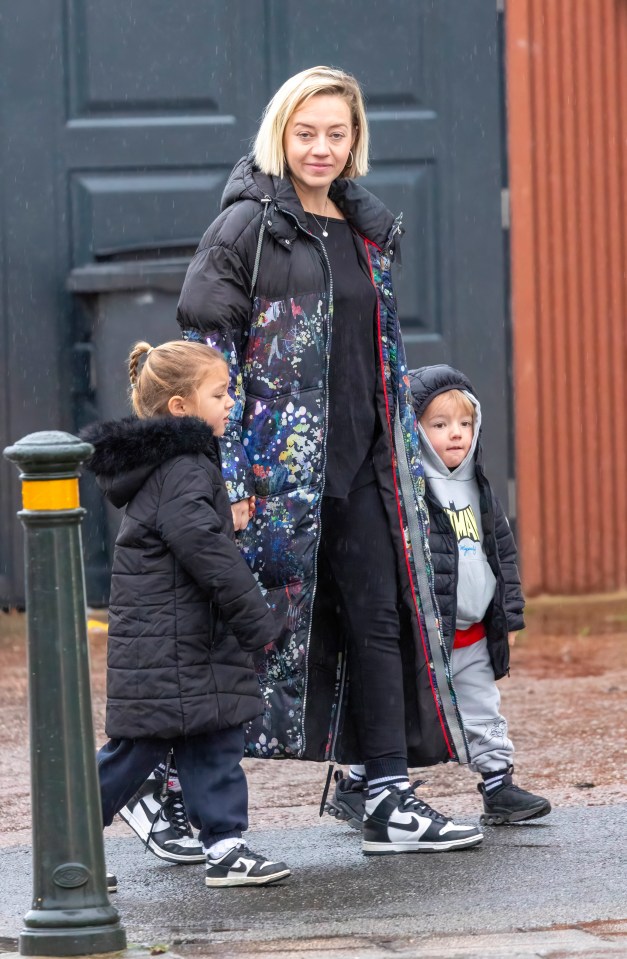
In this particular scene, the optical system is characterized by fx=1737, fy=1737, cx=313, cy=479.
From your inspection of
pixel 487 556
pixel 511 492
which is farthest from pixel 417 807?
pixel 511 492

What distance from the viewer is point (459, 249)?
760 centimetres

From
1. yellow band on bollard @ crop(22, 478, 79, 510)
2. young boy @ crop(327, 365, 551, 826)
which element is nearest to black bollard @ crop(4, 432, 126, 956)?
yellow band on bollard @ crop(22, 478, 79, 510)

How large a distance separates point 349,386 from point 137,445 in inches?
24.5

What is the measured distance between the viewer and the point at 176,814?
415cm

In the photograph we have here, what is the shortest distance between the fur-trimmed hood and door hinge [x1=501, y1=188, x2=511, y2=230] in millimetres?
4058

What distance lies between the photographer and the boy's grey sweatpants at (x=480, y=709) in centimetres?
441

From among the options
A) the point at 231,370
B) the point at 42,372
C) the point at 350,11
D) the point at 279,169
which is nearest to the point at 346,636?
the point at 231,370

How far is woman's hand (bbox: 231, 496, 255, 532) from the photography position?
4.00m

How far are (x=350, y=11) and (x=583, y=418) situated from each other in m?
2.04

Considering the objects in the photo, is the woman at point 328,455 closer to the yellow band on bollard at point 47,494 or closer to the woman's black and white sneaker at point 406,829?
the woman's black and white sneaker at point 406,829

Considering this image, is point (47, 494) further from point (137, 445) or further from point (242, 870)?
point (242, 870)

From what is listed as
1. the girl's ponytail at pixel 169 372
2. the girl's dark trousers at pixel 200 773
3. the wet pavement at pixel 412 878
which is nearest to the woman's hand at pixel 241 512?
the girl's ponytail at pixel 169 372

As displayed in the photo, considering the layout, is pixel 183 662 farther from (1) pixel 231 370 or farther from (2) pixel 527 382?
(2) pixel 527 382

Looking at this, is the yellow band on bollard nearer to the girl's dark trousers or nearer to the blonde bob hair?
the girl's dark trousers
